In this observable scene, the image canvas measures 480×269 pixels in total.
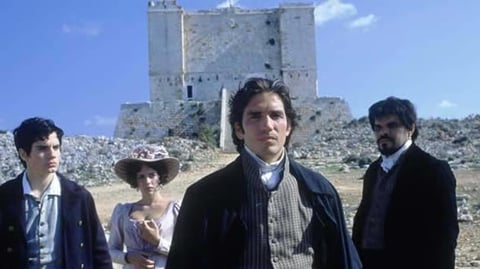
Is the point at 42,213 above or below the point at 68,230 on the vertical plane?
above

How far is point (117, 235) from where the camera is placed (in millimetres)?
4352

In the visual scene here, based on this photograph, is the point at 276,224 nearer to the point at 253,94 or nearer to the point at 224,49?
the point at 253,94

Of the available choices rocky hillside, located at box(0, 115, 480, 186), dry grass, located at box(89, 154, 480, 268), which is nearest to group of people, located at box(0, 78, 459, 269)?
dry grass, located at box(89, 154, 480, 268)

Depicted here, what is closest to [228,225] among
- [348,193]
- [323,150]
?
[348,193]

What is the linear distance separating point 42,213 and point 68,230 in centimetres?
17

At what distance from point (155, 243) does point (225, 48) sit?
41.2 metres

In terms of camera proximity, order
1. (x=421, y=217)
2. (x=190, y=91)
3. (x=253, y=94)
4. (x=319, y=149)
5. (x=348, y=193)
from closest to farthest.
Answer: (x=253, y=94), (x=421, y=217), (x=348, y=193), (x=319, y=149), (x=190, y=91)

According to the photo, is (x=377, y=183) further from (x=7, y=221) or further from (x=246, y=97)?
(x=7, y=221)

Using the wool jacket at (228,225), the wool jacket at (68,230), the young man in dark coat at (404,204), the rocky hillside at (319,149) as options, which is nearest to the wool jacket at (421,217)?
the young man in dark coat at (404,204)

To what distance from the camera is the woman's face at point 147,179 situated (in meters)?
4.37

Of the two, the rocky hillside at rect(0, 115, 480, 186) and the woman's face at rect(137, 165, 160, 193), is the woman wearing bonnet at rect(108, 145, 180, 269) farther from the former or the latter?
the rocky hillside at rect(0, 115, 480, 186)

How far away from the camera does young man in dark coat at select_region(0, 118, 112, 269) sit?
3844 mm

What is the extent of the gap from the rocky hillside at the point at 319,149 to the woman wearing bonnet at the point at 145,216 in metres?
17.1

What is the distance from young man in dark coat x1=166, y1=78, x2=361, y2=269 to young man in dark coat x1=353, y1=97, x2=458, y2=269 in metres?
1.02
